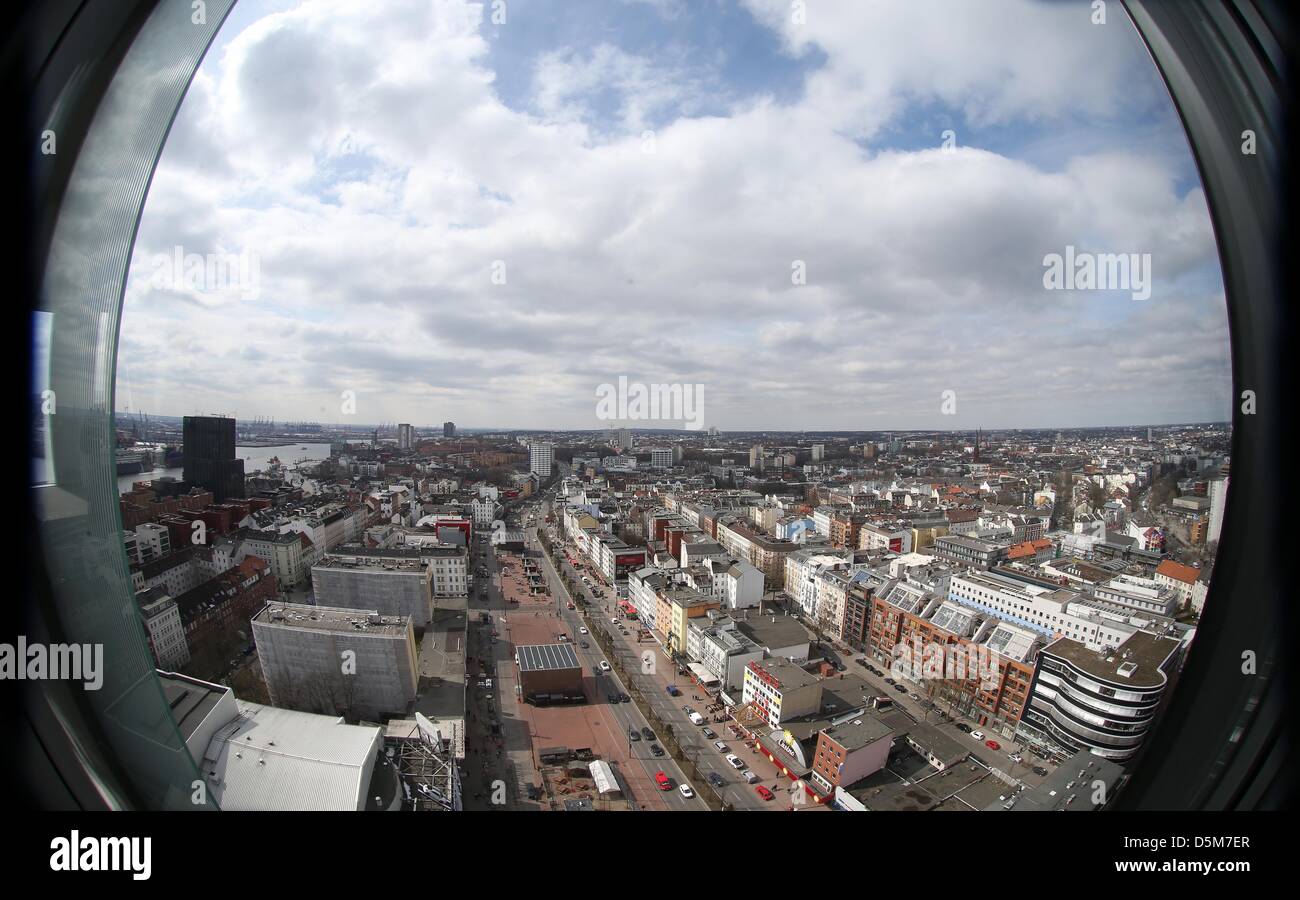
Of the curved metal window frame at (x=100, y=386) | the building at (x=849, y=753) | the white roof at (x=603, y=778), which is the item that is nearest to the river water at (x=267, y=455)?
the curved metal window frame at (x=100, y=386)

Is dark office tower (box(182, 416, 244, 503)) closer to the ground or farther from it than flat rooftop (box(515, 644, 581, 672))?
farther from it

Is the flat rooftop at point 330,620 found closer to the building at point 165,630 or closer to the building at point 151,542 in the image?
the building at point 165,630

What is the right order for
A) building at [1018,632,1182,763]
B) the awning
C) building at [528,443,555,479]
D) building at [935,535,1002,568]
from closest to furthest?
building at [1018,632,1182,763] → the awning → building at [935,535,1002,568] → building at [528,443,555,479]

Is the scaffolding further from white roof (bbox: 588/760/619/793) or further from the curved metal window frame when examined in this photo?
the curved metal window frame

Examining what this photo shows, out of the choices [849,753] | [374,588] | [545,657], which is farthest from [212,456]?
[849,753]

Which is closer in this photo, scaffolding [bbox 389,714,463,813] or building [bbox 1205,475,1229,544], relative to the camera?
building [bbox 1205,475,1229,544]

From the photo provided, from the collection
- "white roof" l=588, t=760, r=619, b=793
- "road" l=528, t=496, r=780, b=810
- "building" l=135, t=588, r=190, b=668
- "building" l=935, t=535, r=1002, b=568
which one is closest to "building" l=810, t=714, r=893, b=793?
"road" l=528, t=496, r=780, b=810
